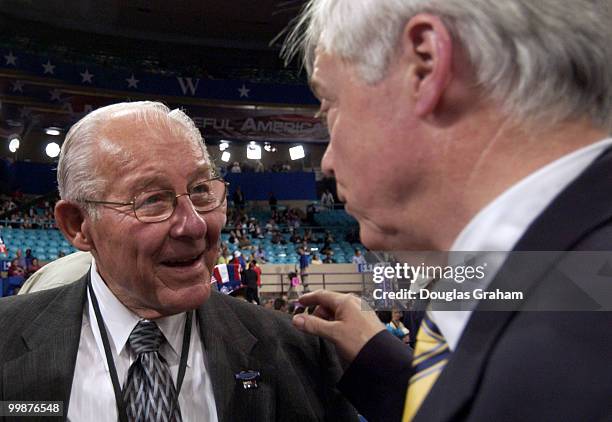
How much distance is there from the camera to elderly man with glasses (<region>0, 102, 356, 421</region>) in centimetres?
134

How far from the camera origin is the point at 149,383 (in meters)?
1.34

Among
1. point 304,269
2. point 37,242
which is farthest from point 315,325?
point 304,269

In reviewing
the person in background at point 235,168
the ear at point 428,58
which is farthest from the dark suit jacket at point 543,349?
the person in background at point 235,168

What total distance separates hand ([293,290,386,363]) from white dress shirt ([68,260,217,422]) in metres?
0.29

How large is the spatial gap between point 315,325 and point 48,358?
0.59 m

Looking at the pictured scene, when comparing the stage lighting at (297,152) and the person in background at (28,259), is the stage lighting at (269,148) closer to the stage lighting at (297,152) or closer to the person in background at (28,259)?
the stage lighting at (297,152)

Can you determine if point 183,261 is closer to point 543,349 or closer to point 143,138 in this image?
point 143,138

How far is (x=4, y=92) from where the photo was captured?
1382cm

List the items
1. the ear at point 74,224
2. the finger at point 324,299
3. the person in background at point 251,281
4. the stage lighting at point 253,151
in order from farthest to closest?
the stage lighting at point 253,151, the person in background at point 251,281, the ear at point 74,224, the finger at point 324,299

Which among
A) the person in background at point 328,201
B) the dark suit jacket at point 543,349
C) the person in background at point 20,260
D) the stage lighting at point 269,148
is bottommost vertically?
the dark suit jacket at point 543,349

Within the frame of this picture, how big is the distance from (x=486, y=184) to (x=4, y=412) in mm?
1120

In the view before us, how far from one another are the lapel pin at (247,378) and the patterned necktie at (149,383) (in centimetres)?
14

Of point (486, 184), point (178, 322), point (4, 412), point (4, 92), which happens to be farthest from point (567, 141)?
point (4, 92)

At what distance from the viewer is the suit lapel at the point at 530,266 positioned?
22.1 inches
